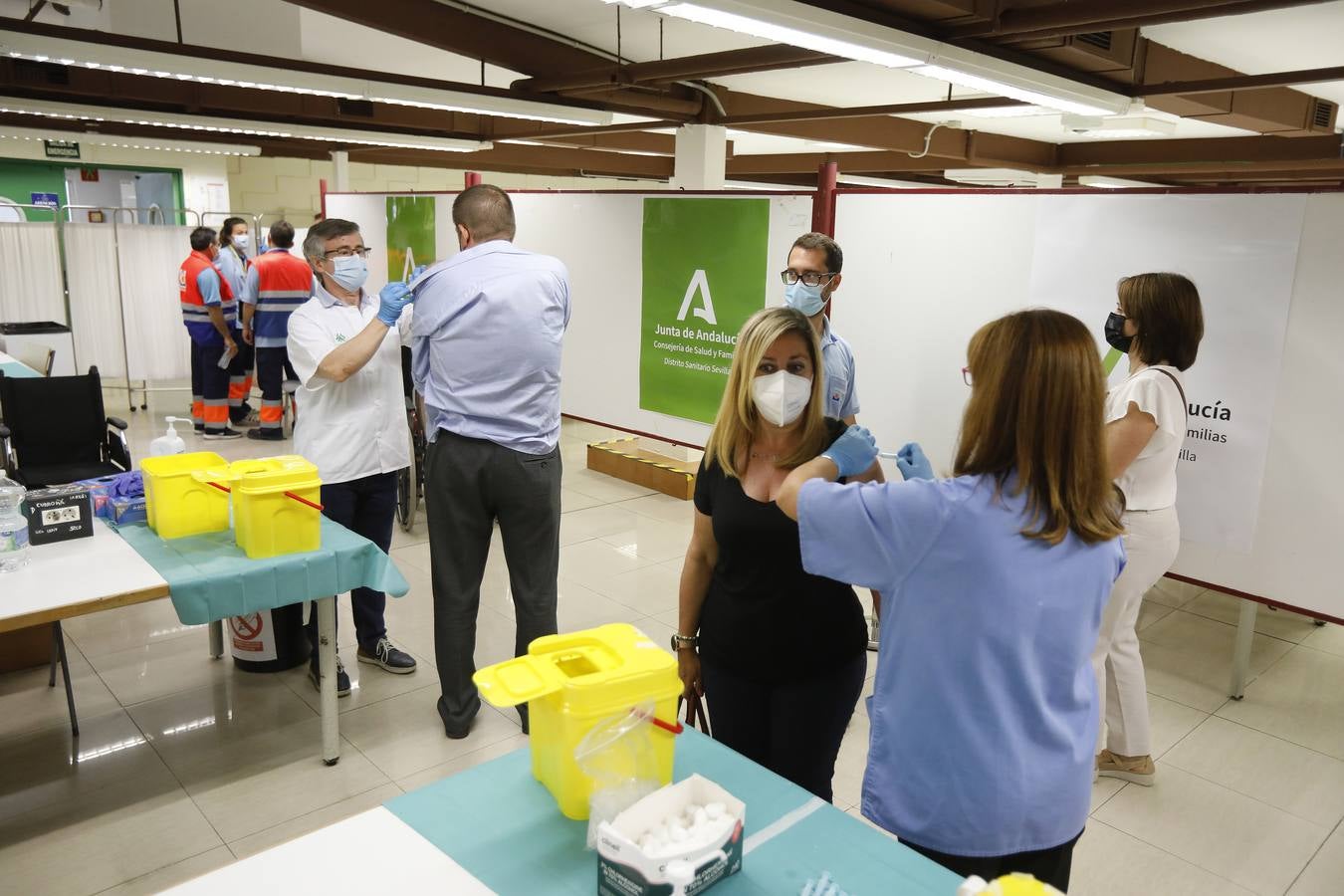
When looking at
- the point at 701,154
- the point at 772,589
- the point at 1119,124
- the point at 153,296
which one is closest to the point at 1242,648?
the point at 772,589

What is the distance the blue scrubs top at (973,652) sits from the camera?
137cm

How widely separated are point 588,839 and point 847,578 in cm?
57

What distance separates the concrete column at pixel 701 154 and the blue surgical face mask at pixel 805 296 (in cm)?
347

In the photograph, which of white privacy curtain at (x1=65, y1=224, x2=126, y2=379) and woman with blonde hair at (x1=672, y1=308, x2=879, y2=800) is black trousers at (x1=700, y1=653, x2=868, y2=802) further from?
white privacy curtain at (x1=65, y1=224, x2=126, y2=379)

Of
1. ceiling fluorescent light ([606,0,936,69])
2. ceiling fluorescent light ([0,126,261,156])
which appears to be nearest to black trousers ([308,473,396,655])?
ceiling fluorescent light ([606,0,936,69])

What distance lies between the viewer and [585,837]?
1.48 meters

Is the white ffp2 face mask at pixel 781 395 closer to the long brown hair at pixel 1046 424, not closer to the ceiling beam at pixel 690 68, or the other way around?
the long brown hair at pixel 1046 424

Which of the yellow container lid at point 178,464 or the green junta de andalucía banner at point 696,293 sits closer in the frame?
the yellow container lid at point 178,464

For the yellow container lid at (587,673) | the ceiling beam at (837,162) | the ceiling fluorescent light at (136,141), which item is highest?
the ceiling beam at (837,162)

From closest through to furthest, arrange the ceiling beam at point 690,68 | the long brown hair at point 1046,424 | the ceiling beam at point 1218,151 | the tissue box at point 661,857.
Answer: the tissue box at point 661,857, the long brown hair at point 1046,424, the ceiling beam at point 690,68, the ceiling beam at point 1218,151

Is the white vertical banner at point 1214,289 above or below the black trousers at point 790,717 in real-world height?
above

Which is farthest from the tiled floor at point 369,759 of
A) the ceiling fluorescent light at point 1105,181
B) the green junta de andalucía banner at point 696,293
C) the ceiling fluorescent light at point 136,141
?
the ceiling fluorescent light at point 1105,181

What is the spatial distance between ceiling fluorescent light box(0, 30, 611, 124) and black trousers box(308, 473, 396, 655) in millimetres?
2310

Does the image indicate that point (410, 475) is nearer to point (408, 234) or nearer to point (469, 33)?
point (408, 234)
